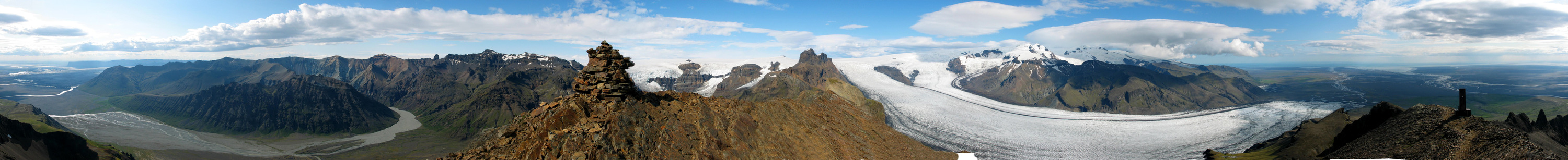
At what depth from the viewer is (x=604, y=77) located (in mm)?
16938

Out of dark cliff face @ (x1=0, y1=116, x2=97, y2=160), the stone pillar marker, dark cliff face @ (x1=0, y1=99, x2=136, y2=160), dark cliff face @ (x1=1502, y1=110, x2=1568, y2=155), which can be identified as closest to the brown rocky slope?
the stone pillar marker

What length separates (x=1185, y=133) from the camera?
118562 millimetres

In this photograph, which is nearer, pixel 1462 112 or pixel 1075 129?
pixel 1462 112

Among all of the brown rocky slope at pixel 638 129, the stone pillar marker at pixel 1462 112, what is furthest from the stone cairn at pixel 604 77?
the stone pillar marker at pixel 1462 112

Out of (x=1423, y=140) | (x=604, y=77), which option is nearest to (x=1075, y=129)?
(x=1423, y=140)

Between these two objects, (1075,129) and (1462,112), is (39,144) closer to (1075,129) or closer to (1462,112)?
(1462,112)

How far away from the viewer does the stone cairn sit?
55.5 feet

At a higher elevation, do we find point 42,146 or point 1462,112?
point 1462,112

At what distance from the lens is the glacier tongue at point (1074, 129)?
87.4 meters

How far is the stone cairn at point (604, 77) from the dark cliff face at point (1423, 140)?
40584mm

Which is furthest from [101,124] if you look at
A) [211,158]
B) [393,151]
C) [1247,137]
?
[1247,137]

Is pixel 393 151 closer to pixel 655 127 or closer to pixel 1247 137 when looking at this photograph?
pixel 655 127

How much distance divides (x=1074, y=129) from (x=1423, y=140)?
86.1 metres

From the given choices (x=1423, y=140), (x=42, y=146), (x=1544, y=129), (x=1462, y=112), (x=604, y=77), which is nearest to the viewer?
(x=604, y=77)
